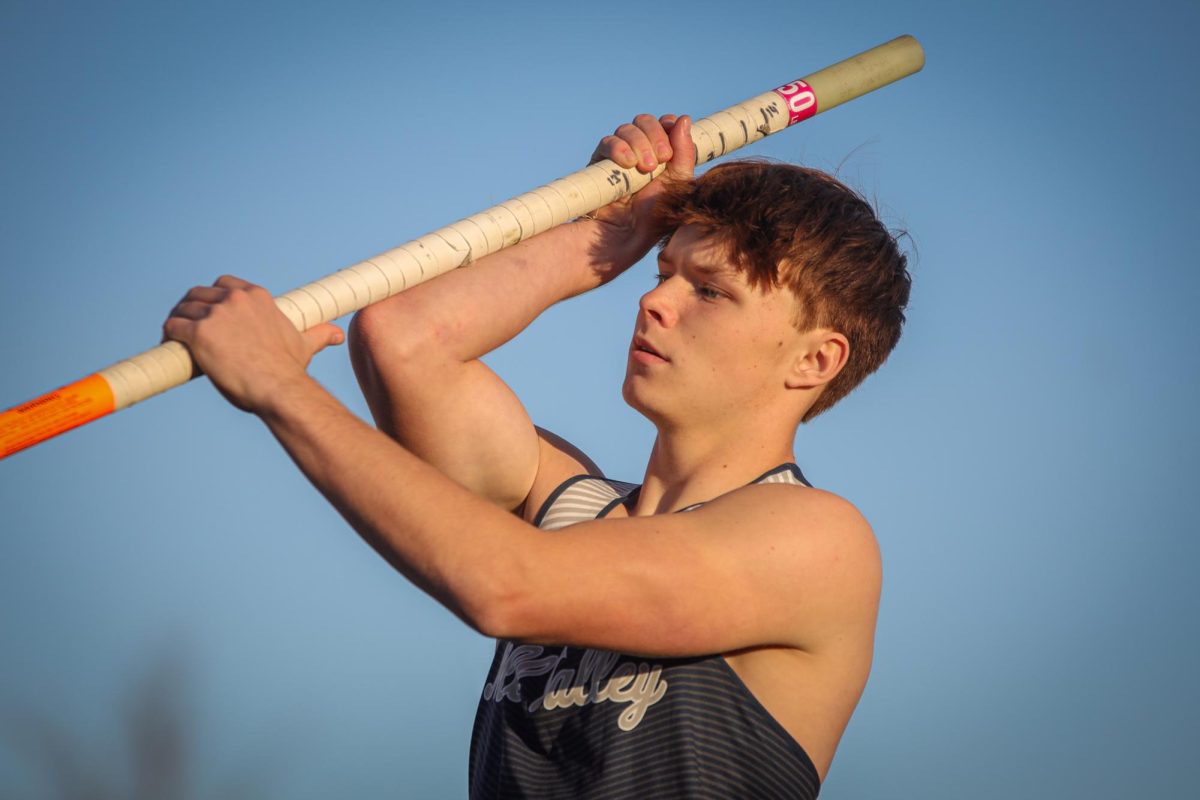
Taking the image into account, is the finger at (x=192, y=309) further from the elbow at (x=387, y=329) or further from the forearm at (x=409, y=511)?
the elbow at (x=387, y=329)

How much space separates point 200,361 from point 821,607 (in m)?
1.52

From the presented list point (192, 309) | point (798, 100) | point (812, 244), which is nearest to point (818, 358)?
point (812, 244)

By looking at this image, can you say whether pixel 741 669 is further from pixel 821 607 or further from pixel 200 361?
pixel 200 361

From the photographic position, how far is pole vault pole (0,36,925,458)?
2.68 metres

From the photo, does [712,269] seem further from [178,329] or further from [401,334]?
[178,329]

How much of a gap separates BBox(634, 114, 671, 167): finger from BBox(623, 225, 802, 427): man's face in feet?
1.16

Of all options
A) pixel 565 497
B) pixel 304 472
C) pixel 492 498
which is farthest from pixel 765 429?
pixel 304 472

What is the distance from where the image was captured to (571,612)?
8.21 feet

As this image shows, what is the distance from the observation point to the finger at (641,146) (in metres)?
3.54

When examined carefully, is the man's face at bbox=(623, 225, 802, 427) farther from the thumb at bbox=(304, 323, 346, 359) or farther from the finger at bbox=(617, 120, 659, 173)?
the thumb at bbox=(304, 323, 346, 359)

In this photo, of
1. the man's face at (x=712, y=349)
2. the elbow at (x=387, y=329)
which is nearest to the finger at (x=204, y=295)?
the elbow at (x=387, y=329)

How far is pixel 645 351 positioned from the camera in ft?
11.1

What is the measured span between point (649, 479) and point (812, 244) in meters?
0.81

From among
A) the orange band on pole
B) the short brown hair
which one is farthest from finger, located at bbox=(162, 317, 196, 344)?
the short brown hair
